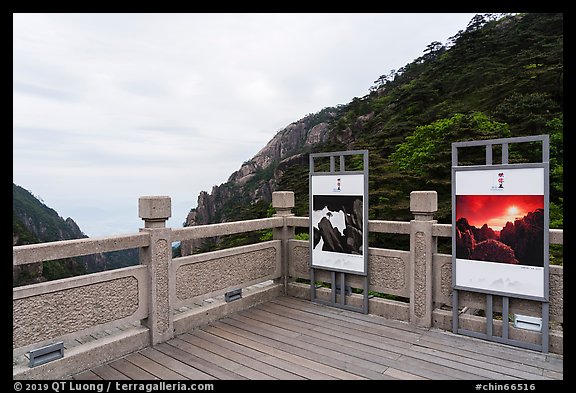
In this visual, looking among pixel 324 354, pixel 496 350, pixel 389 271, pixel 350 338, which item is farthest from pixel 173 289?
pixel 496 350

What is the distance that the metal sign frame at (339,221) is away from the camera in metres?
4.57

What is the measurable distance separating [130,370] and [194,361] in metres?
0.53

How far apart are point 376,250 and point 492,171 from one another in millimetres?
1557

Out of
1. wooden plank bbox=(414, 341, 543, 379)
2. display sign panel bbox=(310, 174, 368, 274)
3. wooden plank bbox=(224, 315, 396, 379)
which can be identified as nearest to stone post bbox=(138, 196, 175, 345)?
wooden plank bbox=(224, 315, 396, 379)

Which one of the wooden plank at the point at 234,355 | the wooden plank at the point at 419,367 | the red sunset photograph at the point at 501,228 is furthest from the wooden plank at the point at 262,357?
the red sunset photograph at the point at 501,228

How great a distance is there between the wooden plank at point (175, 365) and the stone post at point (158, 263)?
17 centimetres

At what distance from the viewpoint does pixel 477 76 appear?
765 inches

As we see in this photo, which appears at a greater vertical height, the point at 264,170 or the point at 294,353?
the point at 264,170

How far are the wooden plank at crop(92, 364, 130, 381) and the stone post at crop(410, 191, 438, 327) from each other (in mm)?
2964

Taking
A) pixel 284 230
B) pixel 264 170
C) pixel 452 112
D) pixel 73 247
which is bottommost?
pixel 284 230

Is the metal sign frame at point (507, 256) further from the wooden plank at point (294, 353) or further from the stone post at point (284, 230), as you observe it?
the stone post at point (284, 230)

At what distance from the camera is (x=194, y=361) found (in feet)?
10.9

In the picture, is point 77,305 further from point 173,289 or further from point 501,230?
point 501,230
